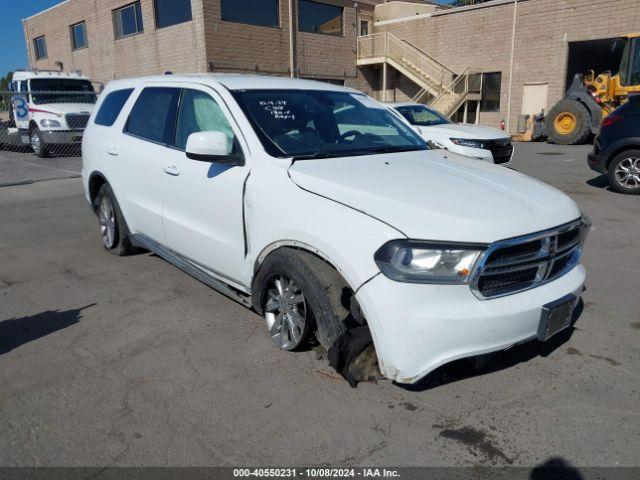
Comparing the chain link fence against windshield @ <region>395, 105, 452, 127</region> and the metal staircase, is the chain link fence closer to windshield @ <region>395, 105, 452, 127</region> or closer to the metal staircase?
windshield @ <region>395, 105, 452, 127</region>

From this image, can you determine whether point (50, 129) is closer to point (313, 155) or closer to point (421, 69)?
point (313, 155)

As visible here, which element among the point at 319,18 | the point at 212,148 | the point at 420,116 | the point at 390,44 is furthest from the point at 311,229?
the point at 390,44

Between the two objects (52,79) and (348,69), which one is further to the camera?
(348,69)

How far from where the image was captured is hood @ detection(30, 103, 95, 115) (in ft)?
46.3

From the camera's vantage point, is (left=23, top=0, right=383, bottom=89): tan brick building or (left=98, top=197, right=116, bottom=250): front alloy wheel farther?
(left=23, top=0, right=383, bottom=89): tan brick building

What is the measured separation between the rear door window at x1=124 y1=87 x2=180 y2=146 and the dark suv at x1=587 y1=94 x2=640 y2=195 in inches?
293

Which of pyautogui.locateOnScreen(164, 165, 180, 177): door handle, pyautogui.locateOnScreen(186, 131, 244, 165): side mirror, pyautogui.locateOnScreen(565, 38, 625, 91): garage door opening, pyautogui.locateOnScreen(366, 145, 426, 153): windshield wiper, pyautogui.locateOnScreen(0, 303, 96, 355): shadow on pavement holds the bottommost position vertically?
pyautogui.locateOnScreen(0, 303, 96, 355): shadow on pavement

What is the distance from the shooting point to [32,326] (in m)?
4.04

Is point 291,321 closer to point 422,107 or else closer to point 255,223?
point 255,223

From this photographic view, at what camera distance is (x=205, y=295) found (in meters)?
4.57

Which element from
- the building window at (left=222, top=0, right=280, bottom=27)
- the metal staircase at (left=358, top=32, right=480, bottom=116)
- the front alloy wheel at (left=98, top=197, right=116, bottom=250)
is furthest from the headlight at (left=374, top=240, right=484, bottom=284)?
the metal staircase at (left=358, top=32, right=480, bottom=116)

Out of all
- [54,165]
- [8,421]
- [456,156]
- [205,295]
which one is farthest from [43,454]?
[54,165]

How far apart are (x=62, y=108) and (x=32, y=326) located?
1203 centimetres

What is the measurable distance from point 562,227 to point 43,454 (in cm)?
299
